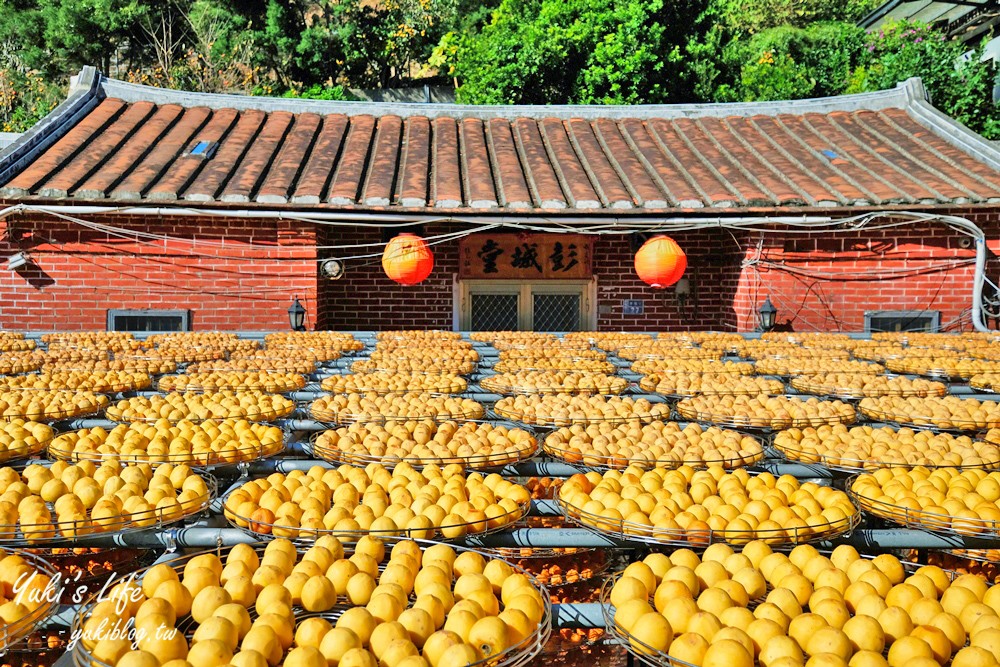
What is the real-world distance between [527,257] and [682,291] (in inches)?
99.9

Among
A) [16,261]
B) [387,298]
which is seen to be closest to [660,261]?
[387,298]

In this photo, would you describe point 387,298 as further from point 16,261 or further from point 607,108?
point 607,108

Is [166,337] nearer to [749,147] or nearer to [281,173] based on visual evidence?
[281,173]

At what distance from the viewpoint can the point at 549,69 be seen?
886 inches

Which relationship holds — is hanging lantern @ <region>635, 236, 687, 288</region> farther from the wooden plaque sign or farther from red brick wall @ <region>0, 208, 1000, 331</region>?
the wooden plaque sign

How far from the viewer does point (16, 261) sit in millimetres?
9969

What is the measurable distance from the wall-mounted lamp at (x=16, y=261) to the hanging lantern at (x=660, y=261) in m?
8.31

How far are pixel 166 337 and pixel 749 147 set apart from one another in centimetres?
980

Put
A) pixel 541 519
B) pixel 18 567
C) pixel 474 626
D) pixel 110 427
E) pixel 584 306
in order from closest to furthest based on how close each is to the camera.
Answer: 1. pixel 474 626
2. pixel 18 567
3. pixel 541 519
4. pixel 110 427
5. pixel 584 306

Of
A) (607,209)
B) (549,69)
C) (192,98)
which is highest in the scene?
(549,69)

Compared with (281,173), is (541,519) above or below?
below

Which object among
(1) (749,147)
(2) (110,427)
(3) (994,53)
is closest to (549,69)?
(1) (749,147)

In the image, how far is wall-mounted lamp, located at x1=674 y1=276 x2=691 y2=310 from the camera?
1164 cm

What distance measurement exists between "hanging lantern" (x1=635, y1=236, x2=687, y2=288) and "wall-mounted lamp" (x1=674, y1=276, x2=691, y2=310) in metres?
2.55
